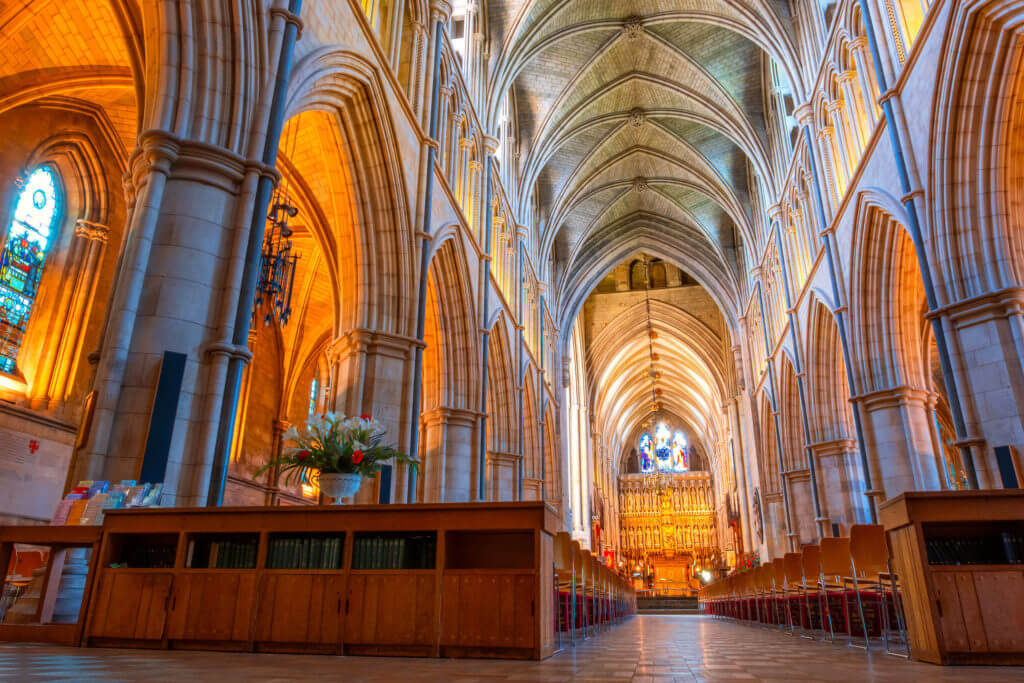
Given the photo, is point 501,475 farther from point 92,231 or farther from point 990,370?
point 990,370

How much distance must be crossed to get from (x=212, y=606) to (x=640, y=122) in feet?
69.2

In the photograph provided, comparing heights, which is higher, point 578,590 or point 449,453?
point 449,453

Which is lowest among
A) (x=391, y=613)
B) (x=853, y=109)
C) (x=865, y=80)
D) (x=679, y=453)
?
(x=391, y=613)

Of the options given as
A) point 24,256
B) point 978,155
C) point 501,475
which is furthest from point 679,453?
point 24,256

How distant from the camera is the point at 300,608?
4.26 meters

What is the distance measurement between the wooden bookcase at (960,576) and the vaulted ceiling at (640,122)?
12.5 meters

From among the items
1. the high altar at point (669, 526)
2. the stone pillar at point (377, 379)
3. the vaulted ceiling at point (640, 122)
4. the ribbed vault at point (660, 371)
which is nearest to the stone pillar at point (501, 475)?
the stone pillar at point (377, 379)

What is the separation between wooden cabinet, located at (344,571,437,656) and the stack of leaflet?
1718 millimetres

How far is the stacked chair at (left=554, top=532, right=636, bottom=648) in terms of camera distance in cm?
638

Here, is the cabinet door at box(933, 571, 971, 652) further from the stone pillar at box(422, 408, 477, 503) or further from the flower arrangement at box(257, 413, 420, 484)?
the stone pillar at box(422, 408, 477, 503)

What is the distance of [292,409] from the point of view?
18.1 metres

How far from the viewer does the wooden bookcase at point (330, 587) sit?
417 centimetres

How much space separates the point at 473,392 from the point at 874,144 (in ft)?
27.3

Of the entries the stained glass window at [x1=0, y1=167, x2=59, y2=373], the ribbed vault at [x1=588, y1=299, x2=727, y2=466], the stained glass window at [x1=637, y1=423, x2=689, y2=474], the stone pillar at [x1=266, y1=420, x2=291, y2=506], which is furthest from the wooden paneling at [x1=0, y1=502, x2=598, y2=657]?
the stained glass window at [x1=637, y1=423, x2=689, y2=474]
